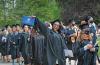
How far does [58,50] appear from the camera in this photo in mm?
13250

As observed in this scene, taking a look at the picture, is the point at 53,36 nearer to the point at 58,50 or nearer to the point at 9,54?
the point at 58,50

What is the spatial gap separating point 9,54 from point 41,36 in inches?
446

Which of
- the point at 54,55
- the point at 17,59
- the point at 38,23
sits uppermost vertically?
the point at 38,23

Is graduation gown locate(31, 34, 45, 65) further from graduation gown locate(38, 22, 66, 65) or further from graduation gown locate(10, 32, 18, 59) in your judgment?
graduation gown locate(10, 32, 18, 59)

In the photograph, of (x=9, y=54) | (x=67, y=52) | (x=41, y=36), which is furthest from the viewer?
(x=9, y=54)

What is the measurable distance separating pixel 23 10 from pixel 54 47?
2610cm

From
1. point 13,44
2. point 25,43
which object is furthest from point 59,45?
point 13,44

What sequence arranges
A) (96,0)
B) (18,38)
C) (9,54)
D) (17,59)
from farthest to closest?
(96,0) → (9,54) → (17,59) → (18,38)

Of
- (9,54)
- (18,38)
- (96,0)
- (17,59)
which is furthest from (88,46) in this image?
(96,0)

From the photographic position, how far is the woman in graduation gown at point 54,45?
43.4 ft

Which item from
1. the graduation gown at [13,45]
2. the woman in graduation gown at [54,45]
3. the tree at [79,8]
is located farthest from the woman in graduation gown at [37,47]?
the tree at [79,8]

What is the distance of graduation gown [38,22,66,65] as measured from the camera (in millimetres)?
13234

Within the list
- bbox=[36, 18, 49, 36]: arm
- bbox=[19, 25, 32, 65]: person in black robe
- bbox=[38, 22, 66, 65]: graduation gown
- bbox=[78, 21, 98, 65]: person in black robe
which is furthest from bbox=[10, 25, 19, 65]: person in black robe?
bbox=[78, 21, 98, 65]: person in black robe

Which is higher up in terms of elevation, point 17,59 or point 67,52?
point 67,52
